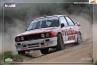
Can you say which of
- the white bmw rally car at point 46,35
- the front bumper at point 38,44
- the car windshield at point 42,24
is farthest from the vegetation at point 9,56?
the car windshield at point 42,24

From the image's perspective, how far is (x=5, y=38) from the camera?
12336 millimetres

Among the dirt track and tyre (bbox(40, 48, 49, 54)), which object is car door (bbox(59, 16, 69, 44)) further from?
tyre (bbox(40, 48, 49, 54))

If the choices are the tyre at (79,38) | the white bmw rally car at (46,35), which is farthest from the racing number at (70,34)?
the tyre at (79,38)

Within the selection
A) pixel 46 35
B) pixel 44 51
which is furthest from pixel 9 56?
pixel 46 35

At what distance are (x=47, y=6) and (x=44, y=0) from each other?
0.21 meters

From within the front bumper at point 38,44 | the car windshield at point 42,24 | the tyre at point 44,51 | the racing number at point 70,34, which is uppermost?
the car windshield at point 42,24

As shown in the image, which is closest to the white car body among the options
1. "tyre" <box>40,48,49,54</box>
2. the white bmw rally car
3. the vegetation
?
the white bmw rally car

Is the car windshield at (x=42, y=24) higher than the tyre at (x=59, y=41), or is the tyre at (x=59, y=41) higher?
the car windshield at (x=42, y=24)

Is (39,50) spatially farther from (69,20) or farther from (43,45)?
(69,20)

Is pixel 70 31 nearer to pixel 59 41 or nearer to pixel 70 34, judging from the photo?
pixel 70 34

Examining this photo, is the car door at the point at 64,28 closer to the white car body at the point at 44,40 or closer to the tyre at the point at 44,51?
the white car body at the point at 44,40

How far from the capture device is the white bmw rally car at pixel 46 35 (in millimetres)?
12227

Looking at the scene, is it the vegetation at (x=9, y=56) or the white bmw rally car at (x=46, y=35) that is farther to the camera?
the vegetation at (x=9, y=56)

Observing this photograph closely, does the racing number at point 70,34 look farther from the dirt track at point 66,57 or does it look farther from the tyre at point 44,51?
the tyre at point 44,51
